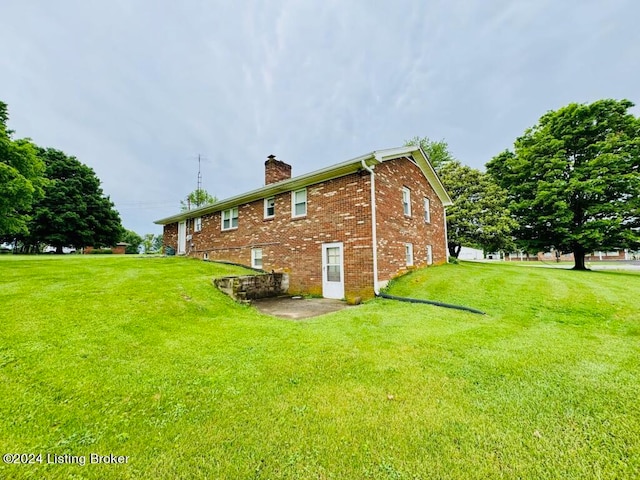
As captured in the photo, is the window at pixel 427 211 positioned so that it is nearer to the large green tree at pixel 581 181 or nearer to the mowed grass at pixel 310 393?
the large green tree at pixel 581 181

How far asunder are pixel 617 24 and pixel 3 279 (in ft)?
80.0

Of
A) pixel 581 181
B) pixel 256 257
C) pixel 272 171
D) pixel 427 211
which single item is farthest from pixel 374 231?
pixel 581 181

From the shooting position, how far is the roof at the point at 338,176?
929 cm

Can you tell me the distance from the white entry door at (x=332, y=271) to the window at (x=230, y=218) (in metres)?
6.59

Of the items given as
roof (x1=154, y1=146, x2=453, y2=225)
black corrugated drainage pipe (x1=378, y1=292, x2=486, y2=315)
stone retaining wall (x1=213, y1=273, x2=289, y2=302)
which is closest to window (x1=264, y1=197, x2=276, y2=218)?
roof (x1=154, y1=146, x2=453, y2=225)

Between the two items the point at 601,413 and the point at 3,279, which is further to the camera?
the point at 3,279

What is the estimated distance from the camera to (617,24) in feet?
38.3

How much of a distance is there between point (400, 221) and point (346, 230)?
2801 millimetres

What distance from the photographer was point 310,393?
3.03 meters

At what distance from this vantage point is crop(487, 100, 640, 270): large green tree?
14.3 metres

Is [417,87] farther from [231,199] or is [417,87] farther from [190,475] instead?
Answer: [190,475]

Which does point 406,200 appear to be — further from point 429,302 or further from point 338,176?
point 429,302

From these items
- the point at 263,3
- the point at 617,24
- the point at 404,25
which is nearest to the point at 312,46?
the point at 263,3

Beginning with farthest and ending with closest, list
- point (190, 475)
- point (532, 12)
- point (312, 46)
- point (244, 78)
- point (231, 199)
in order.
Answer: point (244, 78) → point (312, 46) → point (231, 199) → point (532, 12) → point (190, 475)
